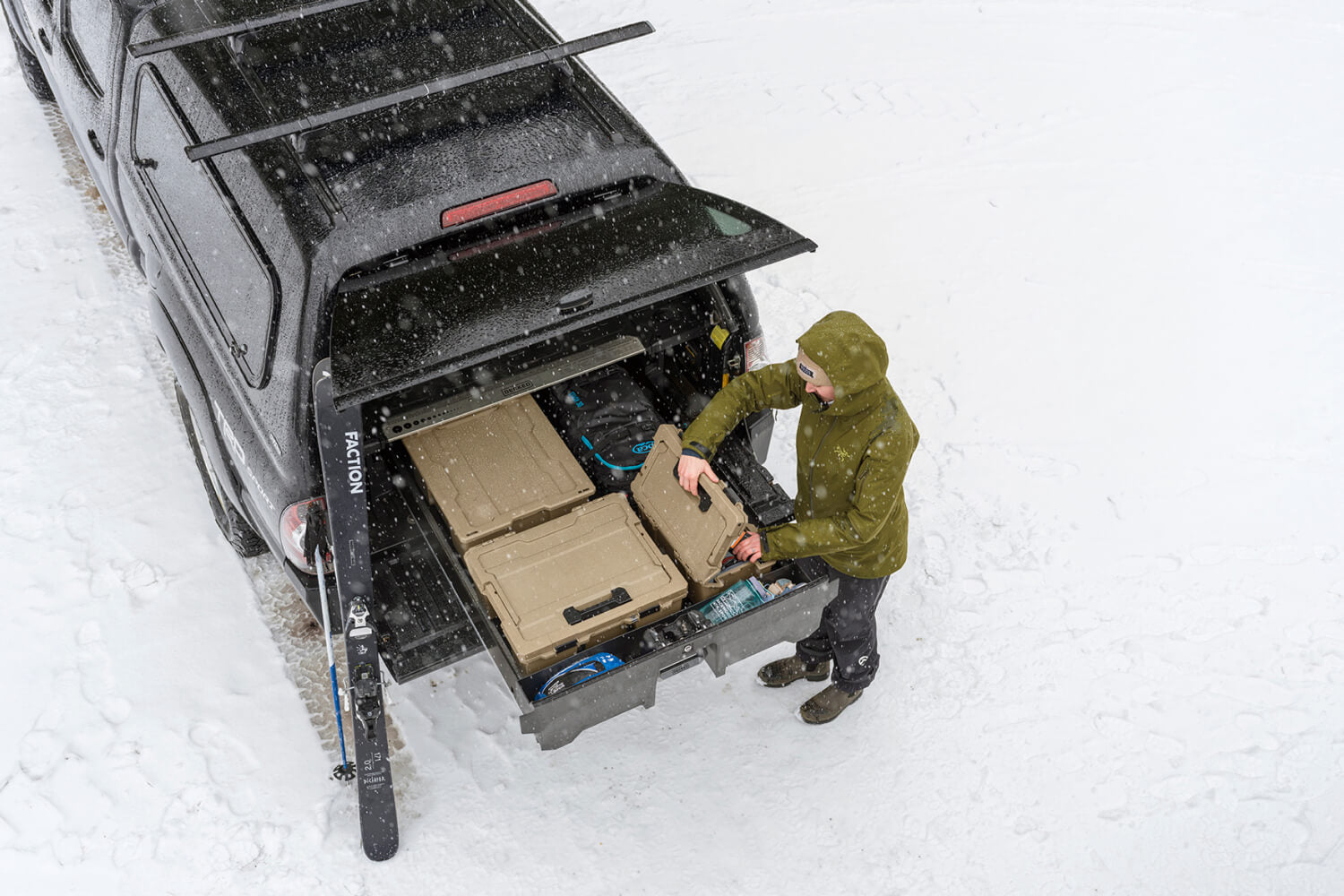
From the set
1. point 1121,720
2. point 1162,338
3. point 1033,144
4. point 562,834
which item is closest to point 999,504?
point 1121,720

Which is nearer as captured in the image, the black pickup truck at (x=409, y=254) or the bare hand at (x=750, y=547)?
the black pickup truck at (x=409, y=254)

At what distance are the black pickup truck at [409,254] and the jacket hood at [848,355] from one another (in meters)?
0.35

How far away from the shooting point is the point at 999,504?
5.26 meters

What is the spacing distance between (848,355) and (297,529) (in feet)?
6.18

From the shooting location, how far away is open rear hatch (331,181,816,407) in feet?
10.9

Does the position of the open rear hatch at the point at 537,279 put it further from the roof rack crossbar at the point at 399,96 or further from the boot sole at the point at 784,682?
the boot sole at the point at 784,682

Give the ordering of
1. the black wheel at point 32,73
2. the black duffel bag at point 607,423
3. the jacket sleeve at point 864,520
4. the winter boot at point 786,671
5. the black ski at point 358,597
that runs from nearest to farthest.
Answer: the black ski at point 358,597 < the jacket sleeve at point 864,520 < the black duffel bag at point 607,423 < the winter boot at point 786,671 < the black wheel at point 32,73

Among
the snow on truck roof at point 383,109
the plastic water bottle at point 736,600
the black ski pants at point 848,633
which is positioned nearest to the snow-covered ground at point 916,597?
the black ski pants at point 848,633

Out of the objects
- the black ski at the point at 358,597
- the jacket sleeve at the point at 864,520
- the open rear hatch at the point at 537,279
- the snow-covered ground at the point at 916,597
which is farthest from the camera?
the snow-covered ground at the point at 916,597

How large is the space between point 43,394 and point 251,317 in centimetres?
233

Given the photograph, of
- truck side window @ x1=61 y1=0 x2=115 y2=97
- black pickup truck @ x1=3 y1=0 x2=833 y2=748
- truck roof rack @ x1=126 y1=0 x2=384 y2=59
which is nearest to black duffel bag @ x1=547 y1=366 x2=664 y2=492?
black pickup truck @ x1=3 y1=0 x2=833 y2=748

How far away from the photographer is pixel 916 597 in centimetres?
488

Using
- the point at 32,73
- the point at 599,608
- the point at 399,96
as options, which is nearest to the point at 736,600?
the point at 599,608

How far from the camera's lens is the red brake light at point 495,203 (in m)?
3.65
